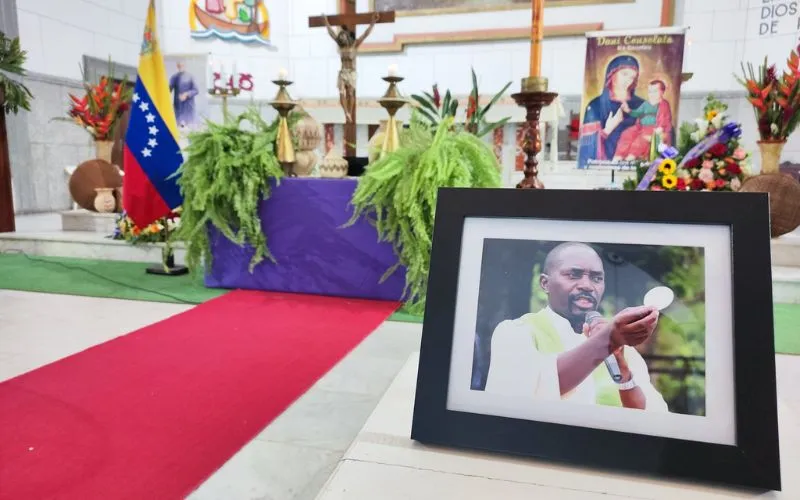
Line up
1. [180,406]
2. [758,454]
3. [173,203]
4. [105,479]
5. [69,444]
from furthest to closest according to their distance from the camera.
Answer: [173,203], [180,406], [69,444], [105,479], [758,454]

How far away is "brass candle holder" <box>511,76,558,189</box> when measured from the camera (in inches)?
54.0

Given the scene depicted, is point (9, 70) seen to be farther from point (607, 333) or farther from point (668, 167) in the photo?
point (607, 333)

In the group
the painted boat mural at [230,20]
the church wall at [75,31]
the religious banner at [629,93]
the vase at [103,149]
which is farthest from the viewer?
the painted boat mural at [230,20]

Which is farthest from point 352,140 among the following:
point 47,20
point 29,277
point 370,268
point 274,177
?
point 47,20

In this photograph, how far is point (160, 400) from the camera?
1.51 m

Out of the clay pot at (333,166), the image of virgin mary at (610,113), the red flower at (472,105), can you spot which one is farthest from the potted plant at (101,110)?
the image of virgin mary at (610,113)

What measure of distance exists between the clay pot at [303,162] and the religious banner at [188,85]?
14.8ft

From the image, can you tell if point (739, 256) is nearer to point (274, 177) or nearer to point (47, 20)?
point (274, 177)

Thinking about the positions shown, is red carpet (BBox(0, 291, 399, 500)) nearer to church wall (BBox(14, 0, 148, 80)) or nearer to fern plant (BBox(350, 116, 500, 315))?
fern plant (BBox(350, 116, 500, 315))

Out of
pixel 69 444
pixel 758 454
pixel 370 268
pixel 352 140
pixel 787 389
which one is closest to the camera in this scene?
pixel 758 454

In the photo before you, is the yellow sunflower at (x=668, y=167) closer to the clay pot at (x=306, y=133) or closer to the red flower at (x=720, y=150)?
the red flower at (x=720, y=150)

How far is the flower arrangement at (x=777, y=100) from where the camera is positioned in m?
3.31

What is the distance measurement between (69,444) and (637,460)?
4.11 ft

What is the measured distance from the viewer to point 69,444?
4.15 ft
